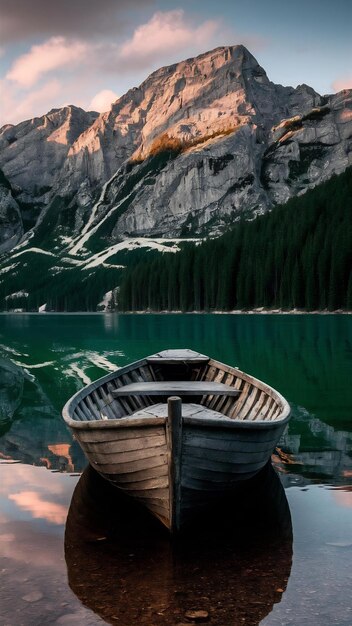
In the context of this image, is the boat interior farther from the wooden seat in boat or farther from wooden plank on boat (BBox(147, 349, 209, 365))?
wooden plank on boat (BBox(147, 349, 209, 365))

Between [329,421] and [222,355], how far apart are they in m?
21.8

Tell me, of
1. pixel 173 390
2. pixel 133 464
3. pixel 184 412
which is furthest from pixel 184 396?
pixel 133 464

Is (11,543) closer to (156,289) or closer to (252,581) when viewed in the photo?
(252,581)

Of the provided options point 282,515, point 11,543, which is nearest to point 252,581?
point 282,515

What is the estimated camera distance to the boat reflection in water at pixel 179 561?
743 centimetres

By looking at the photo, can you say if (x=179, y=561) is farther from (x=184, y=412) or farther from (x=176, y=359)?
(x=176, y=359)

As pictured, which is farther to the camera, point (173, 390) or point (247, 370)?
point (247, 370)

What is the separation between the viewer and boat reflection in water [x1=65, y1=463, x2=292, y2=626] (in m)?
7.43

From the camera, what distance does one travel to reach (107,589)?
25.9ft

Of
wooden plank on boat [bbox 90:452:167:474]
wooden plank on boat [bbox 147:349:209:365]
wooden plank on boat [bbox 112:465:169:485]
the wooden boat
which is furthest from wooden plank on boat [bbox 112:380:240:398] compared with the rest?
wooden plank on boat [bbox 112:465:169:485]

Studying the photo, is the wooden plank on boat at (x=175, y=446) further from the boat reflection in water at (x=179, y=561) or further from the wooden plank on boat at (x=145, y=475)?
the boat reflection in water at (x=179, y=561)

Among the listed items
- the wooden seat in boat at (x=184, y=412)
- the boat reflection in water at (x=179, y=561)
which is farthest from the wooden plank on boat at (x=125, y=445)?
the wooden seat in boat at (x=184, y=412)

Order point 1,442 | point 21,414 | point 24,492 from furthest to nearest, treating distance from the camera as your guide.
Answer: point 21,414, point 1,442, point 24,492

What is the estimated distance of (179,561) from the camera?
28.9 feet
